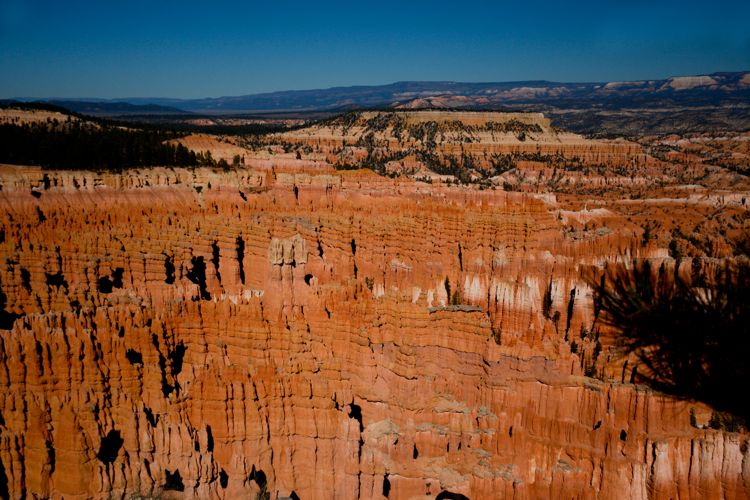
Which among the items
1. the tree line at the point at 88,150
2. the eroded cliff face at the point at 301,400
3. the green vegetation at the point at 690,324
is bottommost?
the eroded cliff face at the point at 301,400

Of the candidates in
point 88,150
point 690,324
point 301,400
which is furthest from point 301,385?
point 88,150

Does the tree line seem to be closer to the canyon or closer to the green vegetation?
the canyon

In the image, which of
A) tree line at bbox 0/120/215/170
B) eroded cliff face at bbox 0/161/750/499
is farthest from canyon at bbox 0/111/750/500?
tree line at bbox 0/120/215/170

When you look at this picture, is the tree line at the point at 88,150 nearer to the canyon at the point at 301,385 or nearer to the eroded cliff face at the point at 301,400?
the canyon at the point at 301,385

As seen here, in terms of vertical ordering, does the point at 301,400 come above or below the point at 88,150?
below

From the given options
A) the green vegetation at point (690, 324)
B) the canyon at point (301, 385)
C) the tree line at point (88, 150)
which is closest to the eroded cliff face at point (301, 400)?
the canyon at point (301, 385)

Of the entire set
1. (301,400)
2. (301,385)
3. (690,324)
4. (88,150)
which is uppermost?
(88,150)

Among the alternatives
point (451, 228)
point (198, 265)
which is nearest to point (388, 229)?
point (451, 228)

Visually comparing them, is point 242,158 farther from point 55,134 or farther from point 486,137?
point 486,137

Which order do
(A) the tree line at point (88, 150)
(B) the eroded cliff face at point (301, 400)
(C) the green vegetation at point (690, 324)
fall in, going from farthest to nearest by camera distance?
(A) the tree line at point (88, 150), (B) the eroded cliff face at point (301, 400), (C) the green vegetation at point (690, 324)

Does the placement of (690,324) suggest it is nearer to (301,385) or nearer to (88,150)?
(301,385)

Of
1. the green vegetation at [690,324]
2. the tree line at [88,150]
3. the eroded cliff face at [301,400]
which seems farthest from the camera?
the tree line at [88,150]
